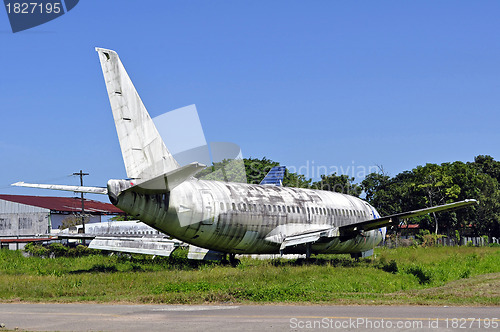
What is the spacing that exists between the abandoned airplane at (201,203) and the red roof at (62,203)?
206ft

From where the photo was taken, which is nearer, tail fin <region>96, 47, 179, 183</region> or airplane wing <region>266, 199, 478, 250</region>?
tail fin <region>96, 47, 179, 183</region>

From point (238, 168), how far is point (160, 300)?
208ft

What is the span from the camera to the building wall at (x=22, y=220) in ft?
274

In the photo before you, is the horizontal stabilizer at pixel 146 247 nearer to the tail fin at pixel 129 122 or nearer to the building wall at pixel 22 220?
the tail fin at pixel 129 122

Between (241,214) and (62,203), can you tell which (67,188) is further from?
(62,203)

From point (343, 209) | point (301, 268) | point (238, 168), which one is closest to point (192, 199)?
point (301, 268)

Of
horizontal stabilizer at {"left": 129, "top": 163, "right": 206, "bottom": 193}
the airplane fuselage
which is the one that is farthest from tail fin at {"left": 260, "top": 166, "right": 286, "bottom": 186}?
horizontal stabilizer at {"left": 129, "top": 163, "right": 206, "bottom": 193}

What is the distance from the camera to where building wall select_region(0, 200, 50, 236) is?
274ft

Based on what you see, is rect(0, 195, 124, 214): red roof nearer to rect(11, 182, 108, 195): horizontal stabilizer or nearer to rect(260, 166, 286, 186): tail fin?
rect(260, 166, 286, 186): tail fin

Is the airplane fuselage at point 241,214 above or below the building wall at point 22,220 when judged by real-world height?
below

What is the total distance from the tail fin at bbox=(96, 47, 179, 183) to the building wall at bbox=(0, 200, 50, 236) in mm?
65166

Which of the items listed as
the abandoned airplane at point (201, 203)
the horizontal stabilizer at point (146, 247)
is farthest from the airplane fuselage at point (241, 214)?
the horizontal stabilizer at point (146, 247)

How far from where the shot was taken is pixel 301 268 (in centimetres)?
2378

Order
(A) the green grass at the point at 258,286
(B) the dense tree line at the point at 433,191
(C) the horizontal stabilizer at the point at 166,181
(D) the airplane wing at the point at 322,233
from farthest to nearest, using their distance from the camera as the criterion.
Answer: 1. (B) the dense tree line at the point at 433,191
2. (D) the airplane wing at the point at 322,233
3. (C) the horizontal stabilizer at the point at 166,181
4. (A) the green grass at the point at 258,286
